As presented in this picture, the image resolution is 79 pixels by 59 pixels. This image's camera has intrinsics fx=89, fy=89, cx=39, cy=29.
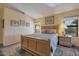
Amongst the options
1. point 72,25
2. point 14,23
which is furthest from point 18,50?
point 72,25

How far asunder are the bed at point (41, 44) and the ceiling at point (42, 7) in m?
0.69

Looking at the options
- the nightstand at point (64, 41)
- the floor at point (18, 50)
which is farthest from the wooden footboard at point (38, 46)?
the nightstand at point (64, 41)

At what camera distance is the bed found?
2453 millimetres

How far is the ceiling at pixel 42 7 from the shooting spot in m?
2.31

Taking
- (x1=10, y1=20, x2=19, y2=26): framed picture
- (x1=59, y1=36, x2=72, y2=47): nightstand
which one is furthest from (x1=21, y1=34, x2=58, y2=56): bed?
(x1=10, y1=20, x2=19, y2=26): framed picture

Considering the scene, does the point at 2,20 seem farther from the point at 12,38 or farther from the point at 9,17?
the point at 12,38

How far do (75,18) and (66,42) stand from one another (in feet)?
2.96

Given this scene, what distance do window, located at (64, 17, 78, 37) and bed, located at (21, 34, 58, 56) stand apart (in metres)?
0.54

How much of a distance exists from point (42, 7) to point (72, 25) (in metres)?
0.94

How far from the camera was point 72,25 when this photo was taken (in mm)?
2387

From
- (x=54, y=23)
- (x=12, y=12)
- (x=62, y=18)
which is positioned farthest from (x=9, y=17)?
(x=62, y=18)

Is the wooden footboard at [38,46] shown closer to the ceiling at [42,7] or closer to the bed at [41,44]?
the bed at [41,44]

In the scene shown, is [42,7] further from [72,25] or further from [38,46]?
[38,46]

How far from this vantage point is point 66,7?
2342 mm
